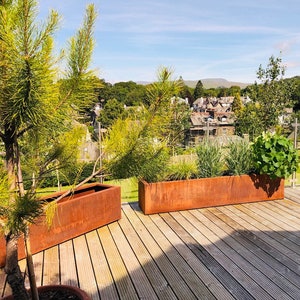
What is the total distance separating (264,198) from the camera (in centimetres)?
427

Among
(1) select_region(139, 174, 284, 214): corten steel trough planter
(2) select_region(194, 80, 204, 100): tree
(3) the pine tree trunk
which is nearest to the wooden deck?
(1) select_region(139, 174, 284, 214): corten steel trough planter

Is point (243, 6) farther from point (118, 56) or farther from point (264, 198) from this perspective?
point (118, 56)

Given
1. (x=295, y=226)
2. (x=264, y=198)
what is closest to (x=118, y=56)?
(x=295, y=226)

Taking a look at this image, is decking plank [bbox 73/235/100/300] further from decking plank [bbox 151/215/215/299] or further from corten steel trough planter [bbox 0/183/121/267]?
decking plank [bbox 151/215/215/299]

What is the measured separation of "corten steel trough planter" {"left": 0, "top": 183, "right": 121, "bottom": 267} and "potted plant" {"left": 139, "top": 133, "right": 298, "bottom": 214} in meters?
0.53

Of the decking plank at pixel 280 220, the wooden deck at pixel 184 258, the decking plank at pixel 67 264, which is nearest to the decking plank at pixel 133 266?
the wooden deck at pixel 184 258

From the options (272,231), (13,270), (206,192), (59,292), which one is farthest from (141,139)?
(206,192)

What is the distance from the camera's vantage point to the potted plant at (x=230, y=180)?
3.84 meters

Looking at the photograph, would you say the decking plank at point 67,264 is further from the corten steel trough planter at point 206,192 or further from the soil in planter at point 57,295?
the corten steel trough planter at point 206,192

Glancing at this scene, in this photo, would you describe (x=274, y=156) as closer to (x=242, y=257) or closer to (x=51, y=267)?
(x=242, y=257)

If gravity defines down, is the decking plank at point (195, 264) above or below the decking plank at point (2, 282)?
above

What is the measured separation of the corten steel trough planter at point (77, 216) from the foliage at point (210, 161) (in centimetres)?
132

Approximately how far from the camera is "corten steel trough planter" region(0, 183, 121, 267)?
9.07 feet

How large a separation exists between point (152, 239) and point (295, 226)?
1716 millimetres
